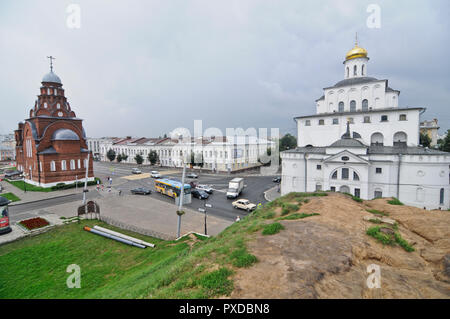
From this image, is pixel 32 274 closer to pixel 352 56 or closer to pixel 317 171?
pixel 317 171

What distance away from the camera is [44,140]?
3456 cm

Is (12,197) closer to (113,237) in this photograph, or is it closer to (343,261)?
(113,237)

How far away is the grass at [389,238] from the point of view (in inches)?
302

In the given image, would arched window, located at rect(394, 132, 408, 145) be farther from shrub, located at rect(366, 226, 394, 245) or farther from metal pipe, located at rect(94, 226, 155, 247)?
metal pipe, located at rect(94, 226, 155, 247)

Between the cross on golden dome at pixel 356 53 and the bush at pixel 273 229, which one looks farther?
the cross on golden dome at pixel 356 53

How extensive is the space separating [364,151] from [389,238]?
19.0 meters

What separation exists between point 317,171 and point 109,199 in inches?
1119

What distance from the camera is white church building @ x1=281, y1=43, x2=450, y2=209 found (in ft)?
73.4

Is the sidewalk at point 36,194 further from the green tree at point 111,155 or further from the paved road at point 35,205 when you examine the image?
the green tree at point 111,155

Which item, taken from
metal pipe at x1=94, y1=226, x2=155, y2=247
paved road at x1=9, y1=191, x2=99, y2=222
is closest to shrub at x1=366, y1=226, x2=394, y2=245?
metal pipe at x1=94, y1=226, x2=155, y2=247

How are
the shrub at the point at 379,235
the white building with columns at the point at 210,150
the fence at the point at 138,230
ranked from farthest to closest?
the white building with columns at the point at 210,150, the fence at the point at 138,230, the shrub at the point at 379,235

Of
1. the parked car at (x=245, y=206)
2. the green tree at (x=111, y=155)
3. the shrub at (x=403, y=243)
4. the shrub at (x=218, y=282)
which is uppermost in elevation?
the green tree at (x=111, y=155)

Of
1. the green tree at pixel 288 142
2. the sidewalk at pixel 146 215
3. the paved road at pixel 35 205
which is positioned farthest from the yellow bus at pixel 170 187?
the green tree at pixel 288 142

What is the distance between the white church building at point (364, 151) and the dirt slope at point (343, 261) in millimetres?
15049
